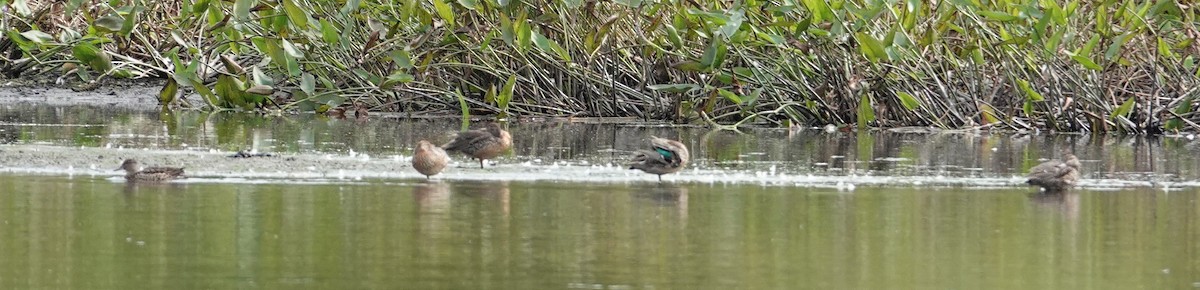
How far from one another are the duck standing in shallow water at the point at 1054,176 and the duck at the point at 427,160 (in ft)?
9.69

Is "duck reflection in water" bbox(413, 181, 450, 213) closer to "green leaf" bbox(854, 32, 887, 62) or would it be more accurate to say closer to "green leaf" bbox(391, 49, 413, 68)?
"green leaf" bbox(854, 32, 887, 62)

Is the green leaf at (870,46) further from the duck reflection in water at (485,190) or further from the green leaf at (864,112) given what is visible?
the duck reflection in water at (485,190)

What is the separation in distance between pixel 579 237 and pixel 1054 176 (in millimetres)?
3380

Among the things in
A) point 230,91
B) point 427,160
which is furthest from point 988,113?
point 427,160

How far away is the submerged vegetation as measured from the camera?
15.1 m

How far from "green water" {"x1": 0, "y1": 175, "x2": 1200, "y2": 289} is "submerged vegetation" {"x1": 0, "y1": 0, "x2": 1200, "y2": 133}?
4.95 meters

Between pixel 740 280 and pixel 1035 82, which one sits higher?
pixel 1035 82

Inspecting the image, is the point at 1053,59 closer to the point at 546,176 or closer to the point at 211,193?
the point at 546,176

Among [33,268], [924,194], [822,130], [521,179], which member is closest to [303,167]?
[521,179]

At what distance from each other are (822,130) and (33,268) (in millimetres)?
9902

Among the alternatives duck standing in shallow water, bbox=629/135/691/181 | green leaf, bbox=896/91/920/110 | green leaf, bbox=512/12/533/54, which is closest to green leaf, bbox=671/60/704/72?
green leaf, bbox=512/12/533/54

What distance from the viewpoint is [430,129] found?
1547 cm

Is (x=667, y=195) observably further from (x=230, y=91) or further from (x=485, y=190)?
(x=230, y=91)

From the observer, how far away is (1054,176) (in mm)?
10227
